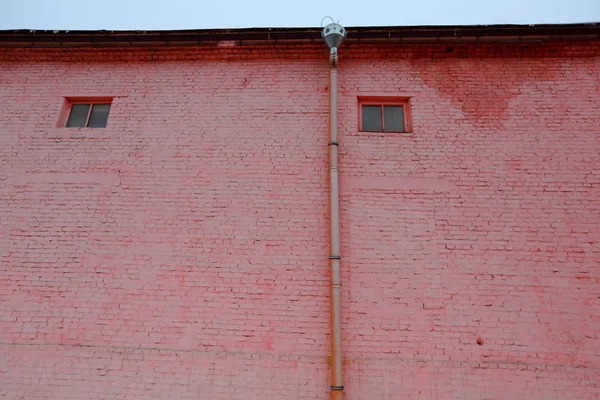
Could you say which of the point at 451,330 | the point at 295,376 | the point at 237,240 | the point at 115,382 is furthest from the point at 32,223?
the point at 451,330

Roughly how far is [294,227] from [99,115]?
12.4 ft

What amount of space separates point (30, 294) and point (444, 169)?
19.4ft

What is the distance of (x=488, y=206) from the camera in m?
5.07

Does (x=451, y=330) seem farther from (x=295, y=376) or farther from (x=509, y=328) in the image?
(x=295, y=376)

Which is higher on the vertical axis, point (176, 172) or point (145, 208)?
point (176, 172)

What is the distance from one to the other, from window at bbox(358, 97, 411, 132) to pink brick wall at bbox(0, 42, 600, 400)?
0.19 m

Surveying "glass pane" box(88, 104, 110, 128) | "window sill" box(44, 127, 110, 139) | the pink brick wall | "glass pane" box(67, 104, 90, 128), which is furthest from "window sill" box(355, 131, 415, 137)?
"glass pane" box(67, 104, 90, 128)

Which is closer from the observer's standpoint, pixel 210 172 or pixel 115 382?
pixel 115 382

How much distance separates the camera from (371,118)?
579 cm

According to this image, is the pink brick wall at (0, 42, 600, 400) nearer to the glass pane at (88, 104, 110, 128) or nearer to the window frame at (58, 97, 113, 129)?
the window frame at (58, 97, 113, 129)

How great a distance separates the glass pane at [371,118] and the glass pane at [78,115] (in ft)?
14.9

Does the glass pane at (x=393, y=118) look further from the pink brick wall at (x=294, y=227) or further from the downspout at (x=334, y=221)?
the downspout at (x=334, y=221)

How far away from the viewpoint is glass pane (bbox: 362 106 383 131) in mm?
5715

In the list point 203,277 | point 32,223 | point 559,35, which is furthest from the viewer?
point 559,35
